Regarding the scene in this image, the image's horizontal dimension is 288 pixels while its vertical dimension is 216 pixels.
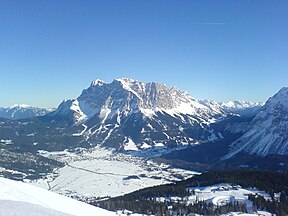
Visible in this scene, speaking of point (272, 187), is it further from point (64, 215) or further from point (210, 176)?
point (64, 215)

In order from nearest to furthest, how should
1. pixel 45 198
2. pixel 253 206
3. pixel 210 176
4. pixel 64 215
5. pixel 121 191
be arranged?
pixel 64 215, pixel 45 198, pixel 253 206, pixel 210 176, pixel 121 191

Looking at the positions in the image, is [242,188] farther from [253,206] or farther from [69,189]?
[69,189]

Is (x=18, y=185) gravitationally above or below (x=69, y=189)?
above

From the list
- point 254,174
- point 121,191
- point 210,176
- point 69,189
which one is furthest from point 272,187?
point 69,189

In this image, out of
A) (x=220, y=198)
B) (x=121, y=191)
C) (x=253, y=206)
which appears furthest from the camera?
(x=121, y=191)

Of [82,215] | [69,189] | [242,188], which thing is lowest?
[69,189]

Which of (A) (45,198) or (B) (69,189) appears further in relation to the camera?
(B) (69,189)
